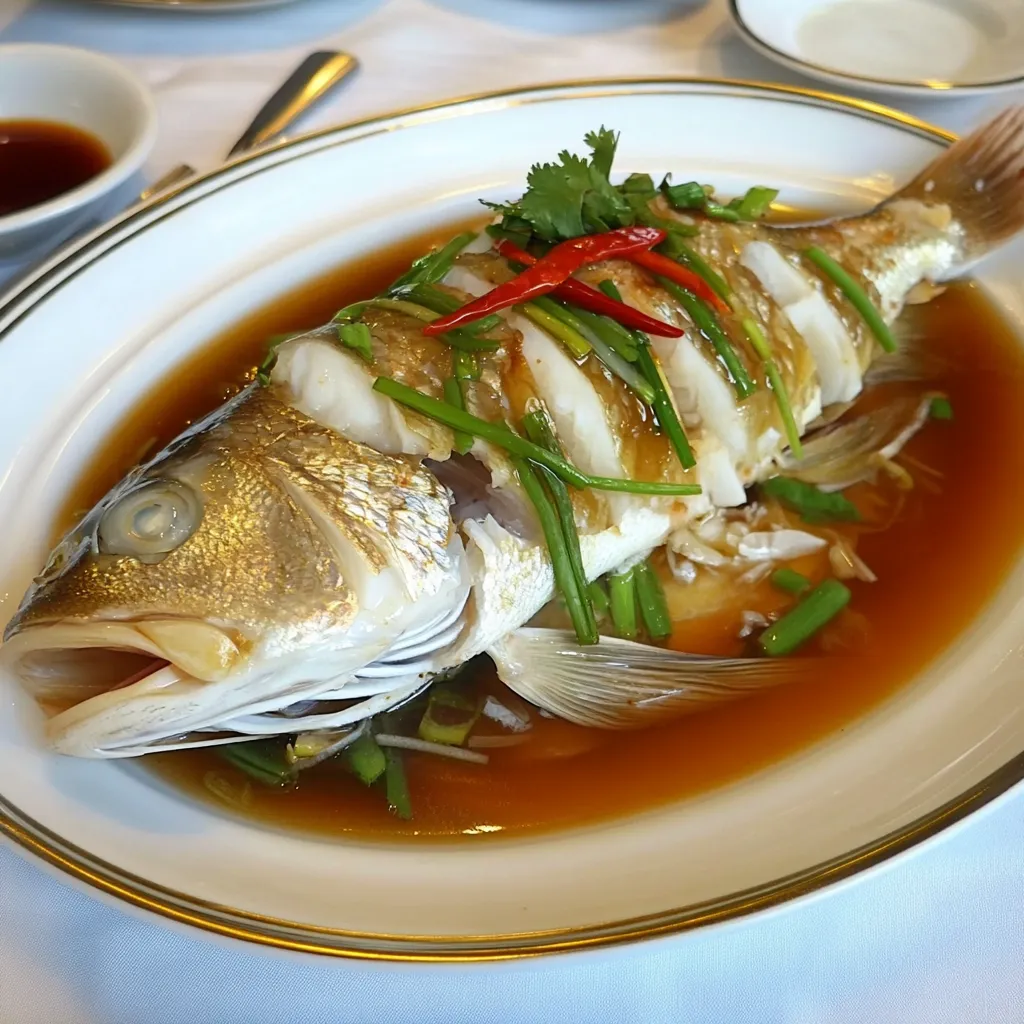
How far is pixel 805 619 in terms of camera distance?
1.64 m

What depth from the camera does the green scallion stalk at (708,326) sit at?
1551 millimetres

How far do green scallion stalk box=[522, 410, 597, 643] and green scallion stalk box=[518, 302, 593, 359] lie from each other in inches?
5.0

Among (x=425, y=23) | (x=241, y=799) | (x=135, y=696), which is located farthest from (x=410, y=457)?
(x=425, y=23)

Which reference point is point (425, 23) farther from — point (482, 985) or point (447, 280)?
point (482, 985)

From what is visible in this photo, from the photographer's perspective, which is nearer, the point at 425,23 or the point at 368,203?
the point at 368,203

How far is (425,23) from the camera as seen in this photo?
284cm

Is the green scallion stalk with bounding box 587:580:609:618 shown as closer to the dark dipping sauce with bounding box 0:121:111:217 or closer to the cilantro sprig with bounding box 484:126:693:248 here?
the cilantro sprig with bounding box 484:126:693:248

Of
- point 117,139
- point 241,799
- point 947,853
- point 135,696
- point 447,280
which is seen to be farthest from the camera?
point 117,139

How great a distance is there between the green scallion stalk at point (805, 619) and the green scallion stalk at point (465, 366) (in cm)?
76

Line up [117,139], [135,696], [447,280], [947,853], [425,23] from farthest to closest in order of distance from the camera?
[425,23], [117,139], [447,280], [947,853], [135,696]

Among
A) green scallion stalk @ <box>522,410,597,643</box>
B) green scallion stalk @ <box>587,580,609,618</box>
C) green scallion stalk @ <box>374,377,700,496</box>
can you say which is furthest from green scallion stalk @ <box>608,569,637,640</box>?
green scallion stalk @ <box>374,377,700,496</box>

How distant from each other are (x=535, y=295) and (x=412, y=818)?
0.88 meters

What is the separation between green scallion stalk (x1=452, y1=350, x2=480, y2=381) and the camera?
1351mm

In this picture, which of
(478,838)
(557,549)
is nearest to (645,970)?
(478,838)
